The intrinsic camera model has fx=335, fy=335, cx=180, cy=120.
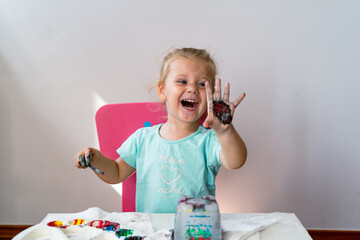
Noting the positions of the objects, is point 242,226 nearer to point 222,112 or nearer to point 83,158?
point 222,112

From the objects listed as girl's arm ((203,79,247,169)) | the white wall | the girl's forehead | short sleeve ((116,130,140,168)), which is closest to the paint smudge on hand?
girl's arm ((203,79,247,169))

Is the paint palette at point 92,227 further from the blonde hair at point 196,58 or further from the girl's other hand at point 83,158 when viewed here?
the blonde hair at point 196,58

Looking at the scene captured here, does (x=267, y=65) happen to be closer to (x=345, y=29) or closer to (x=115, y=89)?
(x=345, y=29)

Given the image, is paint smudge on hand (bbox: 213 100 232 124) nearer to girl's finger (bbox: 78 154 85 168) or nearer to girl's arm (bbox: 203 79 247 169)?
girl's arm (bbox: 203 79 247 169)

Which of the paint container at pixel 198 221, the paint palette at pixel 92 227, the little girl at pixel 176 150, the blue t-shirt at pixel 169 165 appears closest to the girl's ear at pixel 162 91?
the little girl at pixel 176 150

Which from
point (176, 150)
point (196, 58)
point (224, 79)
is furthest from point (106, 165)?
point (224, 79)

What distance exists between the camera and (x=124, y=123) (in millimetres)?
1148

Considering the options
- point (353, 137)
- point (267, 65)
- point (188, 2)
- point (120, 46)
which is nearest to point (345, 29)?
point (267, 65)

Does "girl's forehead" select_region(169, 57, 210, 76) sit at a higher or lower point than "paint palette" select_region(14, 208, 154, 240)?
higher

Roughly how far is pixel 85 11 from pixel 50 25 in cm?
16

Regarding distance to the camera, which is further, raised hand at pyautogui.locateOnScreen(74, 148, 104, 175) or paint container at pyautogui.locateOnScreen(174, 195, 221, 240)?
raised hand at pyautogui.locateOnScreen(74, 148, 104, 175)

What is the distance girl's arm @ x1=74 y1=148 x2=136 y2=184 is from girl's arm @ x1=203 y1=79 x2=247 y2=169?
328 mm

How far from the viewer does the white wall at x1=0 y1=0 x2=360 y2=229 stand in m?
1.36

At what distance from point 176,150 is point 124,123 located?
22cm
